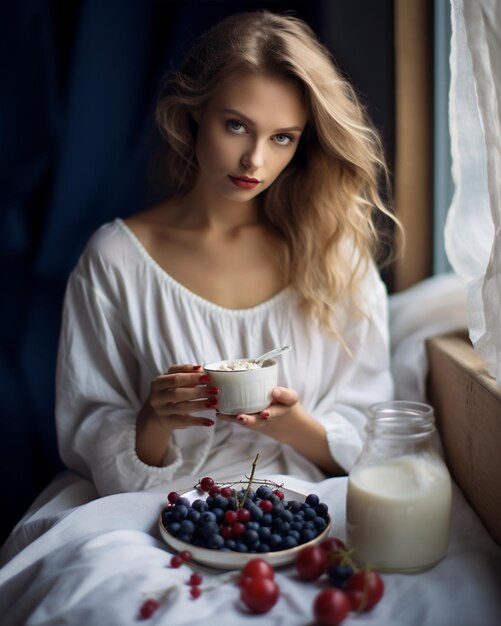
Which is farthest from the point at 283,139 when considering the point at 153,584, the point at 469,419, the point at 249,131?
the point at 153,584

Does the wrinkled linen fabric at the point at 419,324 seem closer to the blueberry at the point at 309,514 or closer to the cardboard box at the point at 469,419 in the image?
the cardboard box at the point at 469,419

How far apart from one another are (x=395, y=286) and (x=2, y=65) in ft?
3.35

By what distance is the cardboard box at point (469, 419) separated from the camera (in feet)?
3.53

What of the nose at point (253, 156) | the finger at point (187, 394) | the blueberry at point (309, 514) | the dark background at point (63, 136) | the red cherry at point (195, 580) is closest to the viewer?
the red cherry at point (195, 580)

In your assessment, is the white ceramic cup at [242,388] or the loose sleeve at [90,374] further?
the loose sleeve at [90,374]

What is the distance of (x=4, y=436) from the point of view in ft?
5.61

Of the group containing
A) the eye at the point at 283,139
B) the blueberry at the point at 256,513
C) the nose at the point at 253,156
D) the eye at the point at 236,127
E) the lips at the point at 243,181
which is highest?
the eye at the point at 236,127

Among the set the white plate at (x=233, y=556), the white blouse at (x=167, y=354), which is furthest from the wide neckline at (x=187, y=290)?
the white plate at (x=233, y=556)

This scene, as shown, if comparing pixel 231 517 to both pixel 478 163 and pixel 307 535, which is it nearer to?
pixel 307 535

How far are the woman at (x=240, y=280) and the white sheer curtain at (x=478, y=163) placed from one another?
195mm

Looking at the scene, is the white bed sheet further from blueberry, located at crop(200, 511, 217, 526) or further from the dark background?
the dark background

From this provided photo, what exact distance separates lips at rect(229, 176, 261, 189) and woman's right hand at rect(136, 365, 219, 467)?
33 cm

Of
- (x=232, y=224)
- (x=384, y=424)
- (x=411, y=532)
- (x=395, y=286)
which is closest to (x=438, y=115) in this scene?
(x=395, y=286)

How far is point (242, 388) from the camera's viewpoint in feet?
3.66
